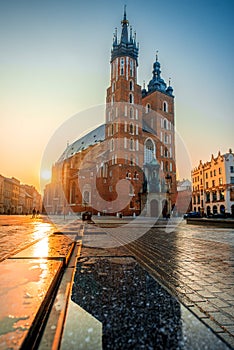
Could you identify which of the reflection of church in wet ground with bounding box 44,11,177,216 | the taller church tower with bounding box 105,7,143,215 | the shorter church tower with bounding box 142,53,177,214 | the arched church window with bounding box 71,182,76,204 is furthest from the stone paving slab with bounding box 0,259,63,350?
the arched church window with bounding box 71,182,76,204

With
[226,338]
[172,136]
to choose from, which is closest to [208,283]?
[226,338]

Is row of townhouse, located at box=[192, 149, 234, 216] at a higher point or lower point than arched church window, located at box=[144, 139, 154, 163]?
lower

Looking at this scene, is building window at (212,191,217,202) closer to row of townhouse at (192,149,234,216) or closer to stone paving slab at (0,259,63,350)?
row of townhouse at (192,149,234,216)

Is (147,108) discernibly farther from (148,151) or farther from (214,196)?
(214,196)

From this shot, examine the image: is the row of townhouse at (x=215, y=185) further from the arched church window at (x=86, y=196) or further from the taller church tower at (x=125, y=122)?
the arched church window at (x=86, y=196)

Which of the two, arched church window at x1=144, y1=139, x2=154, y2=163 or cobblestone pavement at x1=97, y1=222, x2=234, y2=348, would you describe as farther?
arched church window at x1=144, y1=139, x2=154, y2=163

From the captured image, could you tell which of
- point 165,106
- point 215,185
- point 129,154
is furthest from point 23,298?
point 165,106

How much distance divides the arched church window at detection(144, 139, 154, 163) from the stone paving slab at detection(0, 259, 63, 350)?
46.3 meters

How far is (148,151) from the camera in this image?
49156mm

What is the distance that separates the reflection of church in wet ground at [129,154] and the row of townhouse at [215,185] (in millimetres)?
7801

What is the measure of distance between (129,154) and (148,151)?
19.0ft

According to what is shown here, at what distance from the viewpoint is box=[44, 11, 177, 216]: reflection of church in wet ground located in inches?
1724

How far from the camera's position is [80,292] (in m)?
2.25

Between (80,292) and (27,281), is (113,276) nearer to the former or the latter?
(80,292)
